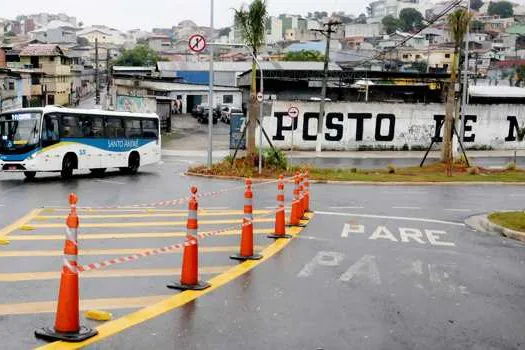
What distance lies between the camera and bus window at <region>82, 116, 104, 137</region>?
2998 centimetres

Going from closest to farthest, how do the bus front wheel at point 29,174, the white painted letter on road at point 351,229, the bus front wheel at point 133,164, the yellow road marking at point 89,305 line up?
the yellow road marking at point 89,305, the white painted letter on road at point 351,229, the bus front wheel at point 29,174, the bus front wheel at point 133,164

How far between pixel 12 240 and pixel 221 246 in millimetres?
3727

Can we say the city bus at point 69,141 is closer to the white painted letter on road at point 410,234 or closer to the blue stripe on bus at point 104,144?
the blue stripe on bus at point 104,144

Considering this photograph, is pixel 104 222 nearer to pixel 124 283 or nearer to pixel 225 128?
pixel 124 283

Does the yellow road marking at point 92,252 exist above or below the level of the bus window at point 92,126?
below

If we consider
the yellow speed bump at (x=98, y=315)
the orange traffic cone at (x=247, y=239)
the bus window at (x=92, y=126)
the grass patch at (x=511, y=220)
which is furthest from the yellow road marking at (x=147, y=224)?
the bus window at (x=92, y=126)

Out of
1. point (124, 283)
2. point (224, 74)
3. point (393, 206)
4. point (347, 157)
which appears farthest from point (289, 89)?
point (124, 283)

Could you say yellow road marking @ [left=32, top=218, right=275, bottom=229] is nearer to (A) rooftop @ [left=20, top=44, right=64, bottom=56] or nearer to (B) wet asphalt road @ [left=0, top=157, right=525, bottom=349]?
(B) wet asphalt road @ [left=0, top=157, right=525, bottom=349]

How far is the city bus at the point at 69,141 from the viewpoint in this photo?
27.3 metres

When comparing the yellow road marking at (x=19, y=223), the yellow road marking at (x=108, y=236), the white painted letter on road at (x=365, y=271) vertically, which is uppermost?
the white painted letter on road at (x=365, y=271)

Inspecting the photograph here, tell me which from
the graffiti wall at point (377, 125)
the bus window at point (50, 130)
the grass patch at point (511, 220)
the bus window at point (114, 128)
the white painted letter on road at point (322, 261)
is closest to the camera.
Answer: the white painted letter on road at point (322, 261)

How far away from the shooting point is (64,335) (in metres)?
6.91

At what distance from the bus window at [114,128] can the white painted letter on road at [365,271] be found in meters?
21.8

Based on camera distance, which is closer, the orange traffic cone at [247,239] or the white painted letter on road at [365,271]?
the white painted letter on road at [365,271]
